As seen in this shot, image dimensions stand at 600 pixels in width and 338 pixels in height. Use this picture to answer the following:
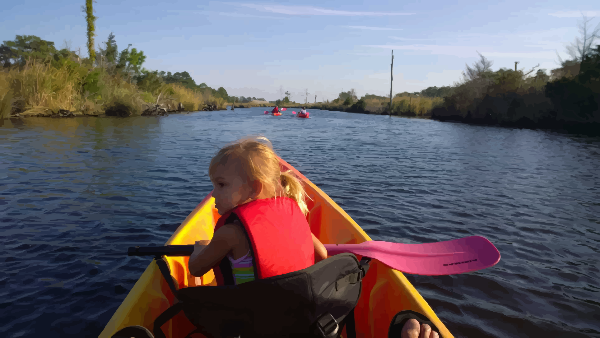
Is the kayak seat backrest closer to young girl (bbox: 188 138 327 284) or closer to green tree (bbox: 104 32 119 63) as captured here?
young girl (bbox: 188 138 327 284)

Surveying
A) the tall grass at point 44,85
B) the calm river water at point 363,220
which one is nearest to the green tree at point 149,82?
the tall grass at point 44,85

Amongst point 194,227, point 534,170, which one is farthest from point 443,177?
point 194,227

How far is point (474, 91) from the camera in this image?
Result: 27359mm

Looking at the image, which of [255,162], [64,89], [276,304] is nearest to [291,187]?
[255,162]

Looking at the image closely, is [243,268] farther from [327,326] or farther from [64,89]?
[64,89]

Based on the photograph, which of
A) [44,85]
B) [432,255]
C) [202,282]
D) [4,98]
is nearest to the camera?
[202,282]

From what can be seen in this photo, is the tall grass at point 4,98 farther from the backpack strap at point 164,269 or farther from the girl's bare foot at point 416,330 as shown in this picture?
the girl's bare foot at point 416,330

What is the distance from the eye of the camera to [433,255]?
2627 mm

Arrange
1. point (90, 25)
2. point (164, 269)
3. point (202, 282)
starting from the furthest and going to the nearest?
point (90, 25) < point (202, 282) < point (164, 269)

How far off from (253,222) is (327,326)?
19.1 inches

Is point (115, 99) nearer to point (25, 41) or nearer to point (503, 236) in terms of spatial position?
point (503, 236)

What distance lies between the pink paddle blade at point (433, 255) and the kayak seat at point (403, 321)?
46cm

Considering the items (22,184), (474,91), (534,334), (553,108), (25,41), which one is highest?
(25,41)

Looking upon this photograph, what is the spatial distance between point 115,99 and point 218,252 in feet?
83.5
